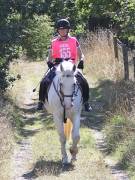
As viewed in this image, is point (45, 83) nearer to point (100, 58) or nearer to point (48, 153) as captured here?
point (48, 153)

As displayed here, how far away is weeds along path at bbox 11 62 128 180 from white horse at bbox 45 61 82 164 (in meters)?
0.45

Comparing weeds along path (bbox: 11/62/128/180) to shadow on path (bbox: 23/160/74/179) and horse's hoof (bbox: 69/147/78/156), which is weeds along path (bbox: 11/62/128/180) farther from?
horse's hoof (bbox: 69/147/78/156)

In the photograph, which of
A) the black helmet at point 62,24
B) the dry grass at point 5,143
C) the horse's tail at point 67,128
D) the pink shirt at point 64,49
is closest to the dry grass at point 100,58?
the dry grass at point 5,143

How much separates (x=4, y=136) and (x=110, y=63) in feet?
38.9

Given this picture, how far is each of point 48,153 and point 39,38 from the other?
576 inches

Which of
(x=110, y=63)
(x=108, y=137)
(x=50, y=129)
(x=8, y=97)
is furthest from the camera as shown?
(x=110, y=63)

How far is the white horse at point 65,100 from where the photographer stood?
1005 centimetres

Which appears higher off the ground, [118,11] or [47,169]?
[118,11]

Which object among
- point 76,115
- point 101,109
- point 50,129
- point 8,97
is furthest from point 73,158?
point 8,97

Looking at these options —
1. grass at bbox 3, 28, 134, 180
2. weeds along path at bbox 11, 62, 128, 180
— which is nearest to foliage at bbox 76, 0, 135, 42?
grass at bbox 3, 28, 134, 180

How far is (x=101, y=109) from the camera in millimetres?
16688

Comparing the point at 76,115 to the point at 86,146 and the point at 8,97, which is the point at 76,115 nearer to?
the point at 86,146

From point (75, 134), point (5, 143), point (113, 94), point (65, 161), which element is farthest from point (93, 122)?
point (65, 161)

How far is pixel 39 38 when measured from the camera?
83.7 ft
